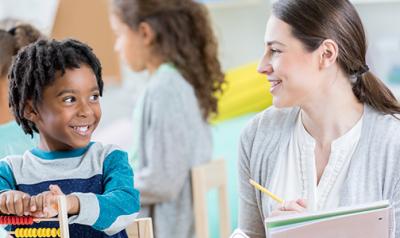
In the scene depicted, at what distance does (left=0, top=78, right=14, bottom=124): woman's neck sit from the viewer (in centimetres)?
126

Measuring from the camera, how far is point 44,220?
0.97 m

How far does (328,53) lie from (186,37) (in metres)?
0.94

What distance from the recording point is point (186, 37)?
7.30 feet

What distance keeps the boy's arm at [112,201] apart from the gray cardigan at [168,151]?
1067mm

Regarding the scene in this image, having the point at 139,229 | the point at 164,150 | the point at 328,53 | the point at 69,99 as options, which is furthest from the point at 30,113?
the point at 164,150

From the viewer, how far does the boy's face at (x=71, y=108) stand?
996mm

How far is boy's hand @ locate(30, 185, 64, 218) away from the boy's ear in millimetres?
108

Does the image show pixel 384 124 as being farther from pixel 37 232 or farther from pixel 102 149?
pixel 37 232

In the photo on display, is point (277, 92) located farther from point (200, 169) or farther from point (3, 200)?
point (200, 169)

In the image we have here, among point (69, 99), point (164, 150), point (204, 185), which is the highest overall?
point (69, 99)

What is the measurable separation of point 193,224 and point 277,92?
3.24 feet

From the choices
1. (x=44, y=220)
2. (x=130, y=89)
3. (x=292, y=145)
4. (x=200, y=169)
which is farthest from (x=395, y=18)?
(x=44, y=220)

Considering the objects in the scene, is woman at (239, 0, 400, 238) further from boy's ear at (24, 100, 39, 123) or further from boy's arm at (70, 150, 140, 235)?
boy's ear at (24, 100, 39, 123)

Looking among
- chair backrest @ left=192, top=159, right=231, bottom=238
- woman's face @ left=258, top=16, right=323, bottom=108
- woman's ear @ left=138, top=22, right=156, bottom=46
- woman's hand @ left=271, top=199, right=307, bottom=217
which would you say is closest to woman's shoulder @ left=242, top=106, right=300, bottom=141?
woman's face @ left=258, top=16, right=323, bottom=108
